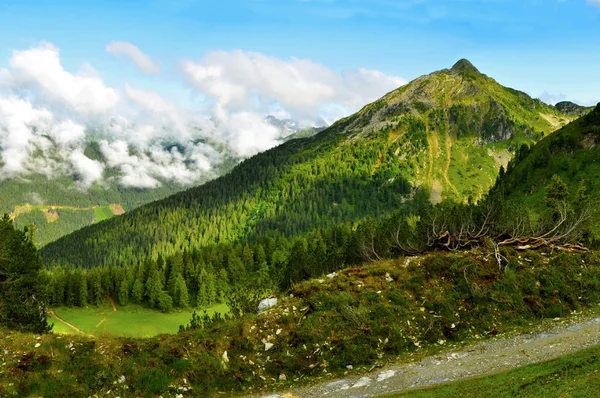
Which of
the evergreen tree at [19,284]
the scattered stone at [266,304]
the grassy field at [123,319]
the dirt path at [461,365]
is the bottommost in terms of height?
Result: the grassy field at [123,319]

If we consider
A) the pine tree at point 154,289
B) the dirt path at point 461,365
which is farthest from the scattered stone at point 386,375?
the pine tree at point 154,289

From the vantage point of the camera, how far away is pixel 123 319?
14038 centimetres

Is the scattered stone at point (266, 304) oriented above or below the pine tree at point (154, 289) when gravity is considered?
above

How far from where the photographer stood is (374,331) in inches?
1195

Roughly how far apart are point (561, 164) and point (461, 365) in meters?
129

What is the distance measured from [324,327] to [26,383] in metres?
19.2

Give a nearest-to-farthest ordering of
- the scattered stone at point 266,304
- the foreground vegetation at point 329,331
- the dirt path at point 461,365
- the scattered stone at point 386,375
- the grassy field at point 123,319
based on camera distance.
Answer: the dirt path at point 461,365 < the scattered stone at point 386,375 < the foreground vegetation at point 329,331 < the scattered stone at point 266,304 < the grassy field at point 123,319

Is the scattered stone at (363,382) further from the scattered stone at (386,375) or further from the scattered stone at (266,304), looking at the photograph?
the scattered stone at (266,304)

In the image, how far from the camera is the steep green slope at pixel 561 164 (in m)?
117

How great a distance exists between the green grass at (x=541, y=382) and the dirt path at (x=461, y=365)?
1881mm

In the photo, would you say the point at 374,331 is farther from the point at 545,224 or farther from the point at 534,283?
the point at 545,224

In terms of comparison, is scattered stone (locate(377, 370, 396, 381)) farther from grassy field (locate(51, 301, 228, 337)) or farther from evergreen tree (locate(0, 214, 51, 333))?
grassy field (locate(51, 301, 228, 337))

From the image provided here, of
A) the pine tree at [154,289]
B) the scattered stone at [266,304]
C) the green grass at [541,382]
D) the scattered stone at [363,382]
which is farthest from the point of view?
the pine tree at [154,289]

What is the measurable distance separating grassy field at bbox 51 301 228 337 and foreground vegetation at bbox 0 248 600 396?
4191 inches
